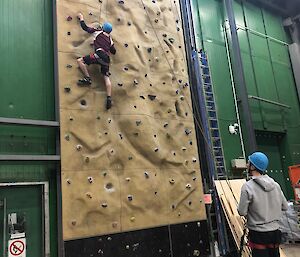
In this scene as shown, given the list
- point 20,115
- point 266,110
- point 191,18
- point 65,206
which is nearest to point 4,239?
point 65,206

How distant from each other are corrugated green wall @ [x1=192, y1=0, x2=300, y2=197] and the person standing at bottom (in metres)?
3.32

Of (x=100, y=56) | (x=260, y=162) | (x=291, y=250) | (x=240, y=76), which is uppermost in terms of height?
(x=240, y=76)

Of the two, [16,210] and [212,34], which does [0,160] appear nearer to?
[16,210]

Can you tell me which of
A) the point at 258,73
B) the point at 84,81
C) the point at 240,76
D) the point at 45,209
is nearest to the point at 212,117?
the point at 240,76

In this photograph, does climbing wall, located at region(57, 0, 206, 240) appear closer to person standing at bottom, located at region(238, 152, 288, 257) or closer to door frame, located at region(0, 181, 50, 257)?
door frame, located at region(0, 181, 50, 257)

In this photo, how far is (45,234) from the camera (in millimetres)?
3986

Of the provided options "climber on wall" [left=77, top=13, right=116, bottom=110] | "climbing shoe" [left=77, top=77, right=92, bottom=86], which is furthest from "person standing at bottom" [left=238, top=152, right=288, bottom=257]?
"climbing shoe" [left=77, top=77, right=92, bottom=86]

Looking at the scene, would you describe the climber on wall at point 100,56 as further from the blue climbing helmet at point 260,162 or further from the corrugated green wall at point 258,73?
the corrugated green wall at point 258,73

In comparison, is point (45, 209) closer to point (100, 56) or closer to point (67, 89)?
point (67, 89)

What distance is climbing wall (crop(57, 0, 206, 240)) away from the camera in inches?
169

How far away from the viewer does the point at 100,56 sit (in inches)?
179

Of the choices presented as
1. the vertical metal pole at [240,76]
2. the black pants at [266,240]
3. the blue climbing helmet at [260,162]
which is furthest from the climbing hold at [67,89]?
the vertical metal pole at [240,76]

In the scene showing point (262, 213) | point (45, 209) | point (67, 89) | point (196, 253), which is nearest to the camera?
point (262, 213)

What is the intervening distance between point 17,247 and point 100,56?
2.58m
